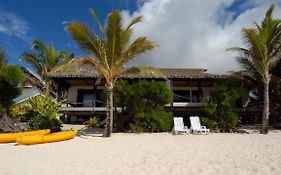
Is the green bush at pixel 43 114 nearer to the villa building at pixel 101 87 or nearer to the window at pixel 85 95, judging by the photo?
the villa building at pixel 101 87

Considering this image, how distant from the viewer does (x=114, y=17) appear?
38.7 ft

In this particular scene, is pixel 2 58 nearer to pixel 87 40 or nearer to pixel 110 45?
pixel 87 40

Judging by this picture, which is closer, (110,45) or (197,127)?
(110,45)

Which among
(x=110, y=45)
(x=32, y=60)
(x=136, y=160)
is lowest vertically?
(x=136, y=160)

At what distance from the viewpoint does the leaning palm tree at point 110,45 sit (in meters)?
11.8

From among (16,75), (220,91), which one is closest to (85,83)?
(16,75)

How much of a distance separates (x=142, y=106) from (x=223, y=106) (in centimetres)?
440

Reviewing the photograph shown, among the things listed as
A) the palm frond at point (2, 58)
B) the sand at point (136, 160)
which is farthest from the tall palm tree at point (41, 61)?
the sand at point (136, 160)

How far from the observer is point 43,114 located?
13.9m

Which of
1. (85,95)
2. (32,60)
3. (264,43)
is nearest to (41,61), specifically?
(32,60)

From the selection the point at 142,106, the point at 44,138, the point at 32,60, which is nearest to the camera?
the point at 44,138

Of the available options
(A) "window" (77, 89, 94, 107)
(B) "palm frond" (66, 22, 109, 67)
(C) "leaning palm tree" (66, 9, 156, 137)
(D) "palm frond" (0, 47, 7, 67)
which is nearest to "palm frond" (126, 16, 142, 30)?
(C) "leaning palm tree" (66, 9, 156, 137)

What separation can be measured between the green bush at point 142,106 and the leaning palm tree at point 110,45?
1.98 m

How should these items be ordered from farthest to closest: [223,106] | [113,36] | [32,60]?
[32,60] < [223,106] < [113,36]
